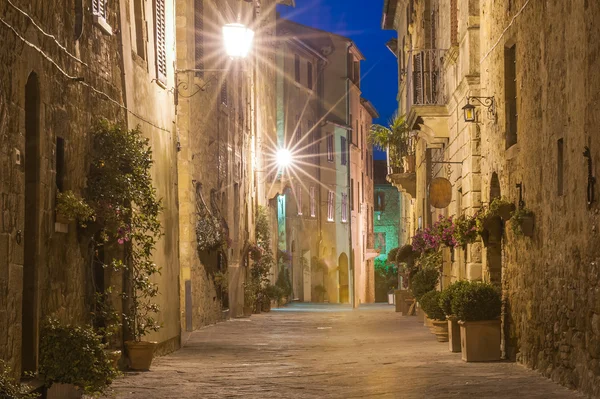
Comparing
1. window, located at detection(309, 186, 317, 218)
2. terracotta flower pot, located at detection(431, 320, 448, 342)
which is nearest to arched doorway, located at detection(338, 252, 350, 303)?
window, located at detection(309, 186, 317, 218)

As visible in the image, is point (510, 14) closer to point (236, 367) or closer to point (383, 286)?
point (236, 367)

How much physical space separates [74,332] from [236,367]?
182 inches

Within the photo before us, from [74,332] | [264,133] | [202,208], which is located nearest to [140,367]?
[74,332]

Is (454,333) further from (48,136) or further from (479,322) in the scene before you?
(48,136)

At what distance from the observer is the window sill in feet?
41.0

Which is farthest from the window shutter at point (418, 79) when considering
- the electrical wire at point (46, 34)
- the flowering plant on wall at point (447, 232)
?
the electrical wire at point (46, 34)

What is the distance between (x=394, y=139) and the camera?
110 feet

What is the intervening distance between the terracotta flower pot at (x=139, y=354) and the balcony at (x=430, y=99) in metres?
10.0

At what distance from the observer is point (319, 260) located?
53.0 m

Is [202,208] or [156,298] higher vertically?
[202,208]

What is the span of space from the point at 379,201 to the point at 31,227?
6114 cm

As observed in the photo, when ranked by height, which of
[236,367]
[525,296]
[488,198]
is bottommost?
[236,367]

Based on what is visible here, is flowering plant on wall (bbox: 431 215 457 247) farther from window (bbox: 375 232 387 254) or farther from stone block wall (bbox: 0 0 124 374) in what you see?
window (bbox: 375 232 387 254)

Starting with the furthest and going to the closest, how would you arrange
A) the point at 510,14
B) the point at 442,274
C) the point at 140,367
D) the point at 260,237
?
the point at 260,237, the point at 442,274, the point at 510,14, the point at 140,367
